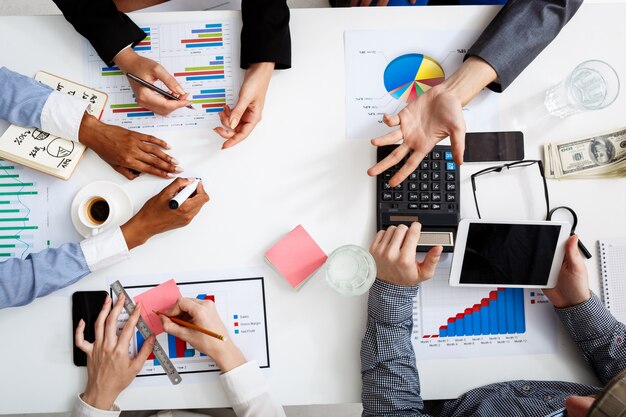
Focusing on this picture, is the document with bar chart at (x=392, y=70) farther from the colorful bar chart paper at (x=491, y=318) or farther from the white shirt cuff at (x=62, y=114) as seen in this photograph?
the white shirt cuff at (x=62, y=114)

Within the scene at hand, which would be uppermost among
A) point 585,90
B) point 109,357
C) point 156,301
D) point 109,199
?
point 585,90

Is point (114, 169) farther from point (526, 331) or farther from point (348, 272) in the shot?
point (526, 331)

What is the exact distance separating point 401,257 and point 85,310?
0.69 m

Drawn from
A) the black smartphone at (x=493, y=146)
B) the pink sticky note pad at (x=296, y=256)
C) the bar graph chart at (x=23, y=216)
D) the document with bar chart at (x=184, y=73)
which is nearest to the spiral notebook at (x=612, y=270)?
the black smartphone at (x=493, y=146)

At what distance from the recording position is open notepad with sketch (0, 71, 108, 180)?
94 cm

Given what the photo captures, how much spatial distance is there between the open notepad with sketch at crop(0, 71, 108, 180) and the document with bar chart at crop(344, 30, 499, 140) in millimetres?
552

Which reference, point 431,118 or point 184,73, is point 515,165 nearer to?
point 431,118

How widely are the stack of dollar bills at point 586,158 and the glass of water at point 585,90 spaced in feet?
0.24

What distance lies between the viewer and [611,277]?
1.00 meters

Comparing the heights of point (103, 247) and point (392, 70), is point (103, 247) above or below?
below

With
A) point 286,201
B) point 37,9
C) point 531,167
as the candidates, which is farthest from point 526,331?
point 37,9

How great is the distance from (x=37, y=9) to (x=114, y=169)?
1.14 m

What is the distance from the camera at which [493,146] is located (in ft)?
3.25

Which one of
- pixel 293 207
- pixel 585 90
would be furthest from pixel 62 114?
pixel 585 90
